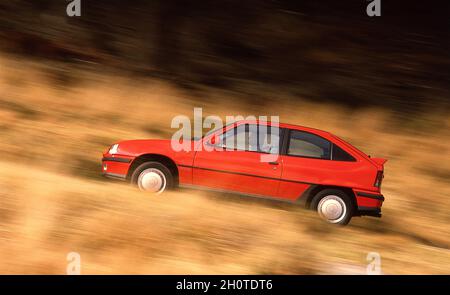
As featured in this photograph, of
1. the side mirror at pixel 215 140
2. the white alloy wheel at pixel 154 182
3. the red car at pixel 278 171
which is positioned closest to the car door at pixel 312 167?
the red car at pixel 278 171

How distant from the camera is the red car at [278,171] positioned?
845 cm

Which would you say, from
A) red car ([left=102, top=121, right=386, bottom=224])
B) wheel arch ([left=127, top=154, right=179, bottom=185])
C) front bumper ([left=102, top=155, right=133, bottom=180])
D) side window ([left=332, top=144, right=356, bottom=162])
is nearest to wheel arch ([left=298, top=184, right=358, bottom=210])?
red car ([left=102, top=121, right=386, bottom=224])

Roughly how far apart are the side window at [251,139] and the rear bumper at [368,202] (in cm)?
128

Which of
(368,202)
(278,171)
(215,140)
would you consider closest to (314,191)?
(278,171)

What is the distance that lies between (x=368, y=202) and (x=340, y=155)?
0.73 meters

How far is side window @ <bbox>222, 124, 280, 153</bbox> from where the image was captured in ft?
28.2

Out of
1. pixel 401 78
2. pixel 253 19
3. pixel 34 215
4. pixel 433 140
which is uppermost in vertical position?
pixel 253 19

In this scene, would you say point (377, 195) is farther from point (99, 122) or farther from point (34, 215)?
point (99, 122)

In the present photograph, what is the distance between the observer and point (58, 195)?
25.2 ft

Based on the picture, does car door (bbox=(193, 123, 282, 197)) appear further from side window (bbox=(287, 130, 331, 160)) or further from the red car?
side window (bbox=(287, 130, 331, 160))

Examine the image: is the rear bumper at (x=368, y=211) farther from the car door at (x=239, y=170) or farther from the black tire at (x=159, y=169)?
the black tire at (x=159, y=169)
